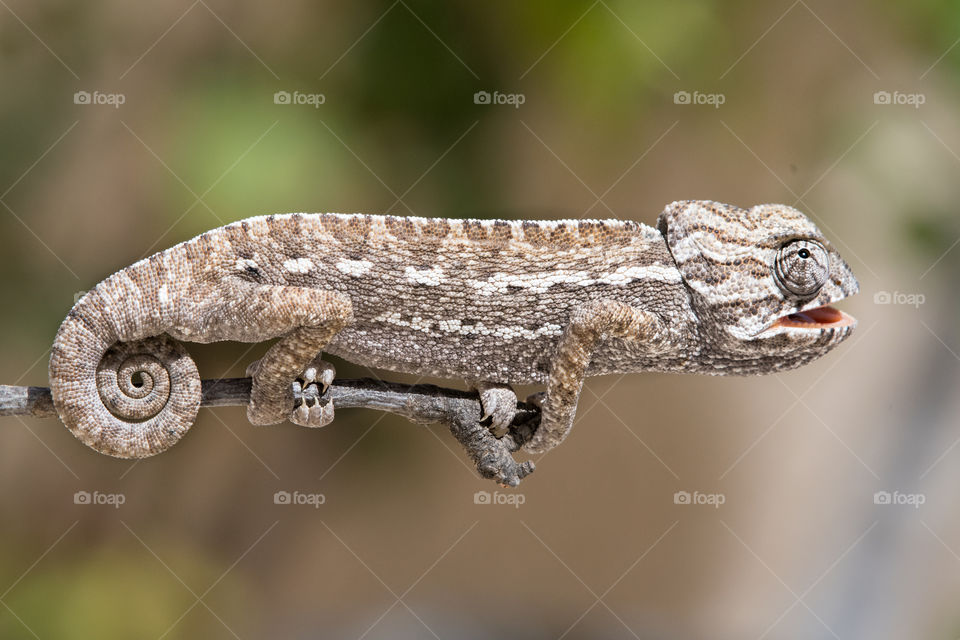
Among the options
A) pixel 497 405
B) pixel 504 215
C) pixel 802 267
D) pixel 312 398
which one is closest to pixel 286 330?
pixel 312 398

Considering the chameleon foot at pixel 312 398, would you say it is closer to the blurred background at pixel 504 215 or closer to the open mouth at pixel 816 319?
the blurred background at pixel 504 215

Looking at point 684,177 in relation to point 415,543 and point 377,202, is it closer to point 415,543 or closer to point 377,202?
point 377,202

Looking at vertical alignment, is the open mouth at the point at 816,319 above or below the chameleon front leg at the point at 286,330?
above

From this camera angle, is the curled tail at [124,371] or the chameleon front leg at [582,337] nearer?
the curled tail at [124,371]

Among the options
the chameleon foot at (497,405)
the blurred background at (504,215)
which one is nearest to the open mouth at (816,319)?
the chameleon foot at (497,405)

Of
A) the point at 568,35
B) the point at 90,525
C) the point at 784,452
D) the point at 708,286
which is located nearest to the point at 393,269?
the point at 708,286

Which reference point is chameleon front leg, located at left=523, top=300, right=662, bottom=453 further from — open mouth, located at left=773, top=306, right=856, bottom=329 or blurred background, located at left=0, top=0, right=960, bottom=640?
blurred background, located at left=0, top=0, right=960, bottom=640

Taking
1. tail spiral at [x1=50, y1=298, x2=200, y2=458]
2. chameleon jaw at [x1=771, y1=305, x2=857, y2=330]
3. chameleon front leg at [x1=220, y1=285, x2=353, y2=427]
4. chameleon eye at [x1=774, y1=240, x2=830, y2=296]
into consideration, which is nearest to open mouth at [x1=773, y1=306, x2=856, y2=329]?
chameleon jaw at [x1=771, y1=305, x2=857, y2=330]

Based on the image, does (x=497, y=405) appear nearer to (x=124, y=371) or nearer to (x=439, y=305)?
(x=439, y=305)
